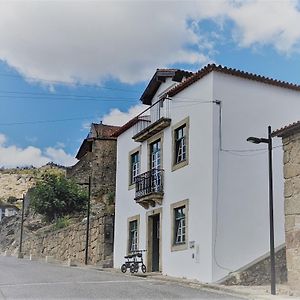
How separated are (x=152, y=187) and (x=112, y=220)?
5.87 m

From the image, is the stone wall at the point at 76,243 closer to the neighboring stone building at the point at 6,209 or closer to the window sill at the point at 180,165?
the window sill at the point at 180,165

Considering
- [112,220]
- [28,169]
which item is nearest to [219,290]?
[112,220]

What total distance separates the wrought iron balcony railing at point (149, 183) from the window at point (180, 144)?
3.36 ft

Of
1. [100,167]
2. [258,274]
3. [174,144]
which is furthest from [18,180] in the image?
[258,274]

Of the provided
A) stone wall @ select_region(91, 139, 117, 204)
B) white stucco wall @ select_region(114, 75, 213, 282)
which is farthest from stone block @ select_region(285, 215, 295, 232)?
stone wall @ select_region(91, 139, 117, 204)

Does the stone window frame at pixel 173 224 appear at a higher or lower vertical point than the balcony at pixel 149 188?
lower

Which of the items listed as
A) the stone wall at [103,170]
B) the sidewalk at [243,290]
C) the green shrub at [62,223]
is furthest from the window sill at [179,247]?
Result: the stone wall at [103,170]

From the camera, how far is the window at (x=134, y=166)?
23016mm

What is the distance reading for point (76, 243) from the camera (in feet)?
93.7

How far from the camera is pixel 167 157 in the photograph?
2012cm

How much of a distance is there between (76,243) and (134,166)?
7.26m

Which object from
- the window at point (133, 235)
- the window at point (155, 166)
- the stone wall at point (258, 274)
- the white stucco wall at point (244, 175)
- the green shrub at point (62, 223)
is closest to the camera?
the stone wall at point (258, 274)

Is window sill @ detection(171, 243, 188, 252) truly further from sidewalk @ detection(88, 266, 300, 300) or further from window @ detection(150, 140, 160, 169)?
window @ detection(150, 140, 160, 169)

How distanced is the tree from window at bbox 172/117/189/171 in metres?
15.3
